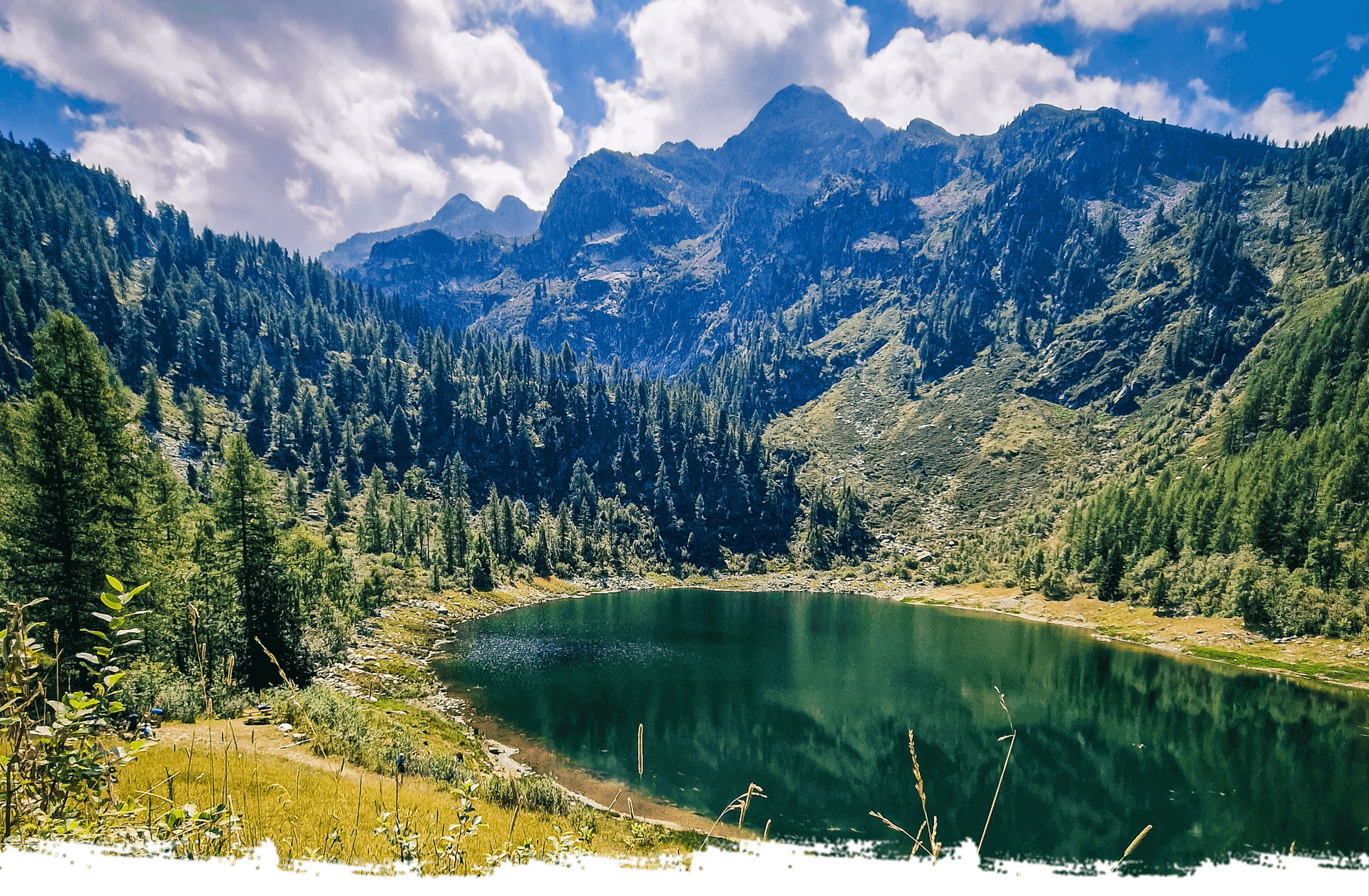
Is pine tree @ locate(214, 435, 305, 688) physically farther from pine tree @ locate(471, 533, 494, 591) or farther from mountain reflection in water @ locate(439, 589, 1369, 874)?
pine tree @ locate(471, 533, 494, 591)

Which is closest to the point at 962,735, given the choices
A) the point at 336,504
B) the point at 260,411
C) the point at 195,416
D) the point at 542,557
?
the point at 542,557

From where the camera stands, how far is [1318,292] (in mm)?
168875

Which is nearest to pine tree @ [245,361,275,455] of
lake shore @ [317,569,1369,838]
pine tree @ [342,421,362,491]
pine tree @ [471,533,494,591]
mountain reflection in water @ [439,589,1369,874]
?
Result: pine tree @ [342,421,362,491]

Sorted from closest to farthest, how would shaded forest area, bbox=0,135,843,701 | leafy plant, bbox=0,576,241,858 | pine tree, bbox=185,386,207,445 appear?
1. leafy plant, bbox=0,576,241,858
2. shaded forest area, bbox=0,135,843,701
3. pine tree, bbox=185,386,207,445

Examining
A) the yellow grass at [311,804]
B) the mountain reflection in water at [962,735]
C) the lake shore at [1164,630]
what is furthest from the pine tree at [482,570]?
the yellow grass at [311,804]

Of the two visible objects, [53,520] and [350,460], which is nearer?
[53,520]

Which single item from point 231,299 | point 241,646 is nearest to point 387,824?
point 241,646

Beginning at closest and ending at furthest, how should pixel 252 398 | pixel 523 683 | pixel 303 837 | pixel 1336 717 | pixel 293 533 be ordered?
pixel 303 837
pixel 293 533
pixel 1336 717
pixel 523 683
pixel 252 398

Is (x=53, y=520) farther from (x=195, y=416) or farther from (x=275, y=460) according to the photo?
(x=275, y=460)

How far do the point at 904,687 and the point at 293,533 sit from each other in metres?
49.7

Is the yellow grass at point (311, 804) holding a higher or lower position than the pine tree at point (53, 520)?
lower

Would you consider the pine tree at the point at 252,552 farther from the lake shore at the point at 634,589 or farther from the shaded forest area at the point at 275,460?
the lake shore at the point at 634,589

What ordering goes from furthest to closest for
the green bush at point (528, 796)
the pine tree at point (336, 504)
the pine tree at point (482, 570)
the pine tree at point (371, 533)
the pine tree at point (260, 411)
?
the pine tree at point (260, 411)
the pine tree at point (336, 504)
the pine tree at point (482, 570)
the pine tree at point (371, 533)
the green bush at point (528, 796)

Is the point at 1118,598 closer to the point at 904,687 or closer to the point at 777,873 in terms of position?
the point at 904,687
